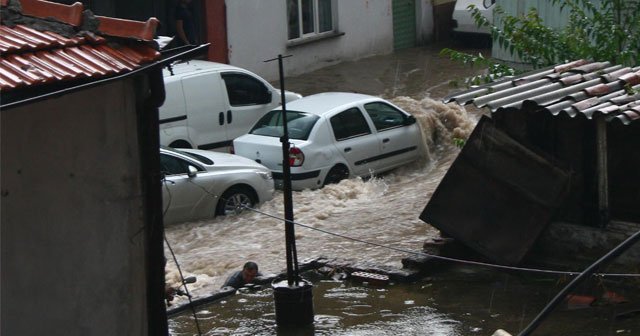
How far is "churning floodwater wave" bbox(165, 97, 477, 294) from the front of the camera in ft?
45.6

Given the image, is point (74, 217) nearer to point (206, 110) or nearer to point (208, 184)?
point (208, 184)

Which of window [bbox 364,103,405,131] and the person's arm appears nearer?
window [bbox 364,103,405,131]

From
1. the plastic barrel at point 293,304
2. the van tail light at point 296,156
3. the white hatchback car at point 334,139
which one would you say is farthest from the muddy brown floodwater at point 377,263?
the van tail light at point 296,156

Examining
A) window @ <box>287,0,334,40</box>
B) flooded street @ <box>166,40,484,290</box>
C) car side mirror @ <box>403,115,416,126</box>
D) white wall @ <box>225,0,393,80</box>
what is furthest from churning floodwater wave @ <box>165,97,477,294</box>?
window @ <box>287,0,334,40</box>

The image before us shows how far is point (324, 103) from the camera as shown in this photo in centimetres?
1742

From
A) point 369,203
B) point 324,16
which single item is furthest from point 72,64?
point 324,16

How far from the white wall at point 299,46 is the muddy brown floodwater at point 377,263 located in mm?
3548

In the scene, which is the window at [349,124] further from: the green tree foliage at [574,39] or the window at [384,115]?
the green tree foliage at [574,39]

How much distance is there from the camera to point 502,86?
1247cm

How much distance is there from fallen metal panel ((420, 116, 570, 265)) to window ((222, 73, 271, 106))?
6.27 meters

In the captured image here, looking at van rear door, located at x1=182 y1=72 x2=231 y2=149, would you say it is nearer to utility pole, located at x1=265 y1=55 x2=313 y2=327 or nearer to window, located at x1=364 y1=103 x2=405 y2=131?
window, located at x1=364 y1=103 x2=405 y2=131

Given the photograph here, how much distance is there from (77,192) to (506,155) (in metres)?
6.23

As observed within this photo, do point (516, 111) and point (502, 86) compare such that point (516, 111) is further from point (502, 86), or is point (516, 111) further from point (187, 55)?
point (187, 55)

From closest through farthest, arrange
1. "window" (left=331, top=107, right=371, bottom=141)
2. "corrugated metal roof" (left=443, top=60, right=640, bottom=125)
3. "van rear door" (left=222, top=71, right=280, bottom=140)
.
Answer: "corrugated metal roof" (left=443, top=60, right=640, bottom=125), "window" (left=331, top=107, right=371, bottom=141), "van rear door" (left=222, top=71, right=280, bottom=140)
